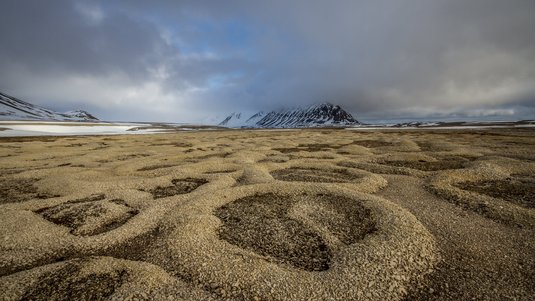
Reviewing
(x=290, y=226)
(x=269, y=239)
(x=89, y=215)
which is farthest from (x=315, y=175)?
(x=89, y=215)

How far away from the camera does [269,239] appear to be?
11016 millimetres

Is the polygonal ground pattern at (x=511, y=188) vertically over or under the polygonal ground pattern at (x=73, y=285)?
over

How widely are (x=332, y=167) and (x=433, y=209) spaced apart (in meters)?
11.0

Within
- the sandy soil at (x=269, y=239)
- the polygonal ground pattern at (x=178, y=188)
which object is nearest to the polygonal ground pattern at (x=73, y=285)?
the sandy soil at (x=269, y=239)

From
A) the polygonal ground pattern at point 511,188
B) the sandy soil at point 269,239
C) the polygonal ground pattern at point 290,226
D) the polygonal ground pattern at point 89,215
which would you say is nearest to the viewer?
the sandy soil at point 269,239

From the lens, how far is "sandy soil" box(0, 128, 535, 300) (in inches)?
303

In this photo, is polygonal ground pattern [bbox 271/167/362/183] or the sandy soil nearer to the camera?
the sandy soil

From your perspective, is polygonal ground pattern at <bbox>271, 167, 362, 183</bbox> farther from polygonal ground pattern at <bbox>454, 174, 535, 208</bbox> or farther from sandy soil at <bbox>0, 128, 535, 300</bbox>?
polygonal ground pattern at <bbox>454, 174, 535, 208</bbox>

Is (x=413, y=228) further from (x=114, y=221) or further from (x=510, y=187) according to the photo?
(x=114, y=221)

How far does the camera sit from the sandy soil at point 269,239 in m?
7.70

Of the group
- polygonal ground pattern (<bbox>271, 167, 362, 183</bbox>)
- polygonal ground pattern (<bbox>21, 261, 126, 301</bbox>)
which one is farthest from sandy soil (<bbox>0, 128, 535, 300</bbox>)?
polygonal ground pattern (<bbox>271, 167, 362, 183</bbox>)

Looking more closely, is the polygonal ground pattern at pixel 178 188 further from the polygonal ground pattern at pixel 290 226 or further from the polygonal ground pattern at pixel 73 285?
the polygonal ground pattern at pixel 73 285

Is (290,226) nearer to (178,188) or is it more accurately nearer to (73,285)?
(73,285)

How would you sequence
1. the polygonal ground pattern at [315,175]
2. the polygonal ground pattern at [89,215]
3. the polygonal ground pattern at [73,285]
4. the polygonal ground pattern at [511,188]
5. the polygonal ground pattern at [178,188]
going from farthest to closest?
the polygonal ground pattern at [315,175]
the polygonal ground pattern at [178,188]
the polygonal ground pattern at [511,188]
the polygonal ground pattern at [89,215]
the polygonal ground pattern at [73,285]
